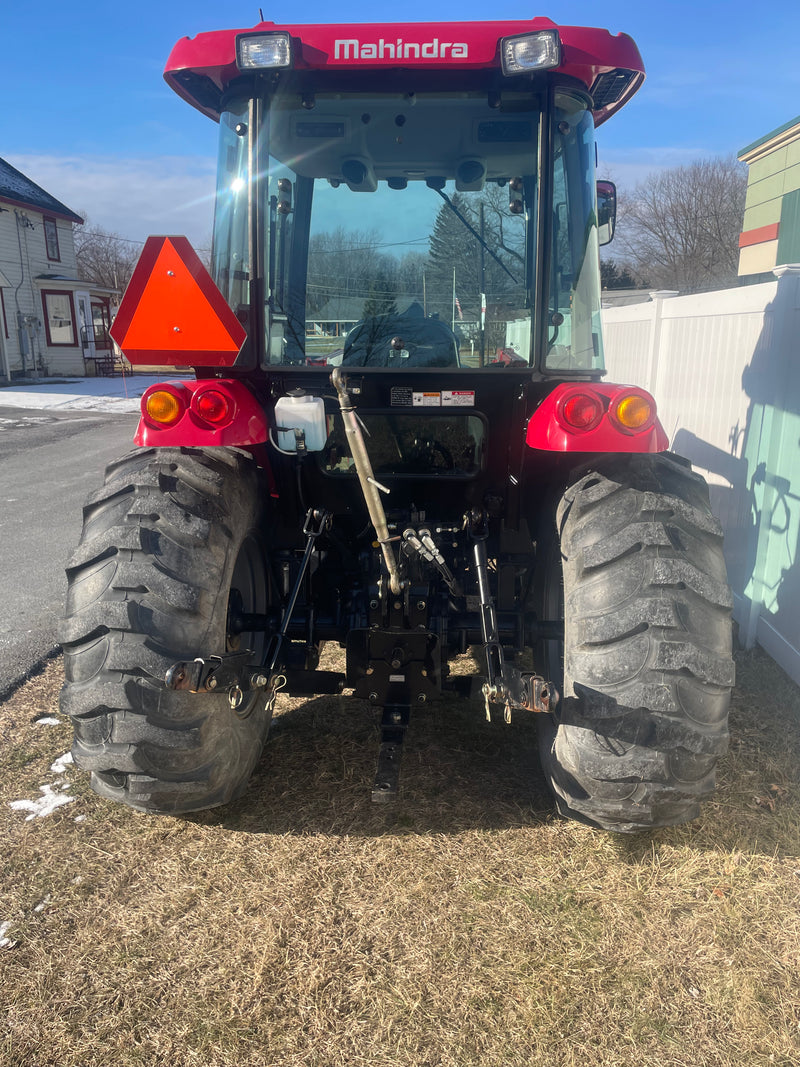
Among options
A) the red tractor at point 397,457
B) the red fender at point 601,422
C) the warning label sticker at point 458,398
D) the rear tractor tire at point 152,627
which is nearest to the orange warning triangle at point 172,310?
the red tractor at point 397,457

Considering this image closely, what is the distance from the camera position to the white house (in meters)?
24.6

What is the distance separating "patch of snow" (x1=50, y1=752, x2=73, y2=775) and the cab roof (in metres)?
2.85

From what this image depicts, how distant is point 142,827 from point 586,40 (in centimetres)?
326

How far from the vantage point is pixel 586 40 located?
2.59 metres

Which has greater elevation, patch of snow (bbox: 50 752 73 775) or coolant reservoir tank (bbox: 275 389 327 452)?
coolant reservoir tank (bbox: 275 389 327 452)

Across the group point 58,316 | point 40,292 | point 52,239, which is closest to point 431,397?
point 40,292

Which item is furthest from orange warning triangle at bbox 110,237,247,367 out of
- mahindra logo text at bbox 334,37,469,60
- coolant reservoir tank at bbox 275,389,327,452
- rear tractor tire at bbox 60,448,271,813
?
mahindra logo text at bbox 334,37,469,60

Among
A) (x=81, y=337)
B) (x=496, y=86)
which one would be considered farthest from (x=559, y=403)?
(x=81, y=337)

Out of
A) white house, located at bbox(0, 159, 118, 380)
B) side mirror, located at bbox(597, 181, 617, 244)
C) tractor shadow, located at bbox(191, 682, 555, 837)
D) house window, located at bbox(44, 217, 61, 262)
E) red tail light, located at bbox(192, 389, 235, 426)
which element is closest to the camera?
red tail light, located at bbox(192, 389, 235, 426)

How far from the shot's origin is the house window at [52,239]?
1080 inches

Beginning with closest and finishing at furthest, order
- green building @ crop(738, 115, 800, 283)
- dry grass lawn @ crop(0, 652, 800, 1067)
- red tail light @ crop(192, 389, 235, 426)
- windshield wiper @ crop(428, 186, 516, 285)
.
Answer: dry grass lawn @ crop(0, 652, 800, 1067) < red tail light @ crop(192, 389, 235, 426) < windshield wiper @ crop(428, 186, 516, 285) < green building @ crop(738, 115, 800, 283)

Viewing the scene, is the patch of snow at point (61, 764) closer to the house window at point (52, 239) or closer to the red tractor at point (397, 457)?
the red tractor at point (397, 457)

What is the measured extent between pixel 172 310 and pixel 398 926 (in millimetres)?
2061

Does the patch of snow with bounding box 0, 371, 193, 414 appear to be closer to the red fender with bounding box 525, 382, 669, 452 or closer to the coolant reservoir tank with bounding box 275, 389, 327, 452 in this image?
the coolant reservoir tank with bounding box 275, 389, 327, 452
